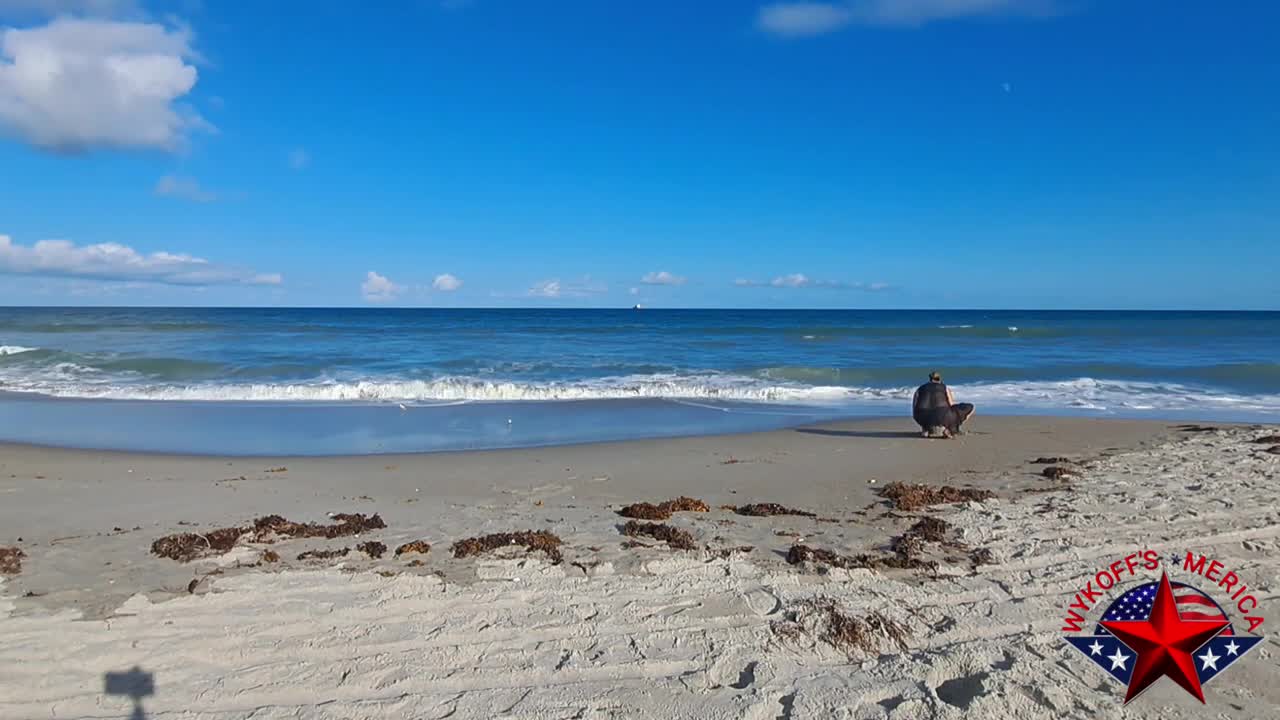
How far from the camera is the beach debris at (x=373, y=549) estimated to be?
5461 mm

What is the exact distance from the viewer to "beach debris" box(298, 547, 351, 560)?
214 inches

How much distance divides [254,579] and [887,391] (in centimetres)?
1614

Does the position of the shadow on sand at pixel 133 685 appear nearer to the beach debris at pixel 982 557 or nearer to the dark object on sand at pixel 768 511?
the dark object on sand at pixel 768 511

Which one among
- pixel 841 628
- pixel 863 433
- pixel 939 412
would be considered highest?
pixel 939 412

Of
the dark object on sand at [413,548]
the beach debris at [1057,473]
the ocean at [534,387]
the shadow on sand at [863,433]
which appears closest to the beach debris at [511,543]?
the dark object on sand at [413,548]

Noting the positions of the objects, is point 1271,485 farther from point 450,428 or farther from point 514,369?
point 514,369

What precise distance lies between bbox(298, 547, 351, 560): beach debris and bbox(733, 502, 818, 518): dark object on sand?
3.43 metres

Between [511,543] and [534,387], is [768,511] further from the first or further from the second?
A: [534,387]

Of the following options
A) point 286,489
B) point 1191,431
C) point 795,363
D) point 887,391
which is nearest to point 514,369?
point 795,363

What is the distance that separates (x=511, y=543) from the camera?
18.5ft

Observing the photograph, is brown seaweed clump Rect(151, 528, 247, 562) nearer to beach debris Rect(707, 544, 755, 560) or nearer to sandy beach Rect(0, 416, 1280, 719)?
sandy beach Rect(0, 416, 1280, 719)

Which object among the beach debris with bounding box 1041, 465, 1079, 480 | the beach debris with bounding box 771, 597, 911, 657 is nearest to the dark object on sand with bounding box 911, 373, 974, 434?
the beach debris with bounding box 1041, 465, 1079, 480

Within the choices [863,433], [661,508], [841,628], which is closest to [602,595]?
[841,628]

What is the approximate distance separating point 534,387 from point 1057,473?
12810 mm
